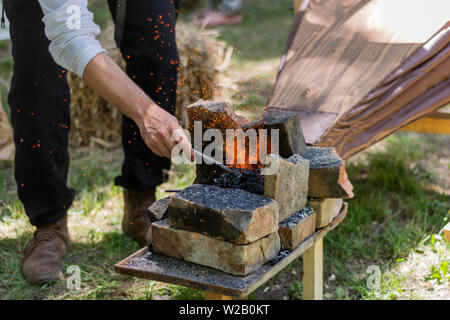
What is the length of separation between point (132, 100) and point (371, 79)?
3.21 feet

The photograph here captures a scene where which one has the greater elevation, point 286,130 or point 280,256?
point 286,130

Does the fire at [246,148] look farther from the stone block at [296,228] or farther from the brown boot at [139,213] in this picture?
the brown boot at [139,213]

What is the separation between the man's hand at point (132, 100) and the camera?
153cm

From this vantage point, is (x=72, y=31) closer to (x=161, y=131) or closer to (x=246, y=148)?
(x=161, y=131)

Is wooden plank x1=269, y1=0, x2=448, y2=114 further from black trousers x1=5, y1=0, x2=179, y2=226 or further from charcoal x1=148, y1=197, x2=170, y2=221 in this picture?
charcoal x1=148, y1=197, x2=170, y2=221

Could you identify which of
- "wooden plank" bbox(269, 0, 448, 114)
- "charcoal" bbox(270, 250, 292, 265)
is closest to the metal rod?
"charcoal" bbox(270, 250, 292, 265)

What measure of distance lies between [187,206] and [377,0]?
1457 millimetres

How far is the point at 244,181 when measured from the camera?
1517 millimetres

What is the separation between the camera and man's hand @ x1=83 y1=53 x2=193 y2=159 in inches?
60.4

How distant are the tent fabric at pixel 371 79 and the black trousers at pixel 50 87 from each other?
494 millimetres

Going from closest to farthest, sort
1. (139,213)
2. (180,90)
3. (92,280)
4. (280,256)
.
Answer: (280,256) → (92,280) → (139,213) → (180,90)

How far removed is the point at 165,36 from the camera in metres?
2.09

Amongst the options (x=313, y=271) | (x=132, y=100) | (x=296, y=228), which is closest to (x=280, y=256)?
(x=296, y=228)

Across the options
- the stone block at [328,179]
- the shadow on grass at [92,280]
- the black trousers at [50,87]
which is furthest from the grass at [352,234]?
the stone block at [328,179]
